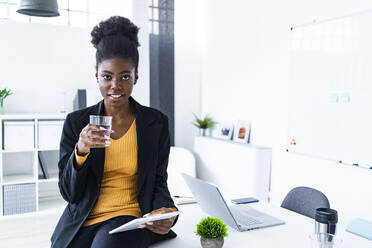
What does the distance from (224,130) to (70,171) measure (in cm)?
301

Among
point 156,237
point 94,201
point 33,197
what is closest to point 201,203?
point 156,237

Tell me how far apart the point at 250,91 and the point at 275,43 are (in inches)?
23.2

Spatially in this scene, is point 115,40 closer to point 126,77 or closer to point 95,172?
point 126,77

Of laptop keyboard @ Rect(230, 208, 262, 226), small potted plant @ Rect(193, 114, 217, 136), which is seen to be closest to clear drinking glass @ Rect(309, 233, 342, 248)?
laptop keyboard @ Rect(230, 208, 262, 226)

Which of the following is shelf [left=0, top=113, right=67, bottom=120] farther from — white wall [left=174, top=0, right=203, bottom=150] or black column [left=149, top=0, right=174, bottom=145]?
white wall [left=174, top=0, right=203, bottom=150]

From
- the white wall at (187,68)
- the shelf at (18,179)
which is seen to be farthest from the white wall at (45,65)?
the shelf at (18,179)

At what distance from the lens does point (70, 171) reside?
51.6 inches

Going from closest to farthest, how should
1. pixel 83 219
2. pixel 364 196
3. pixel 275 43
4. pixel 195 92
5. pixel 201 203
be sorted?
pixel 83 219
pixel 201 203
pixel 364 196
pixel 275 43
pixel 195 92

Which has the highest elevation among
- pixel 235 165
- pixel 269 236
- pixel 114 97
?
pixel 114 97

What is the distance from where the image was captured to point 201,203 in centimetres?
168

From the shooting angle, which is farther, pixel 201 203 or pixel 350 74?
pixel 350 74

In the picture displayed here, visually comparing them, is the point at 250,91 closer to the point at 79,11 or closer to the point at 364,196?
the point at 364,196

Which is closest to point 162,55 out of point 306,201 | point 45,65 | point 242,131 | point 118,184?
point 45,65

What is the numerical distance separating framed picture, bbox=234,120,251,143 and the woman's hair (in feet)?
7.97
